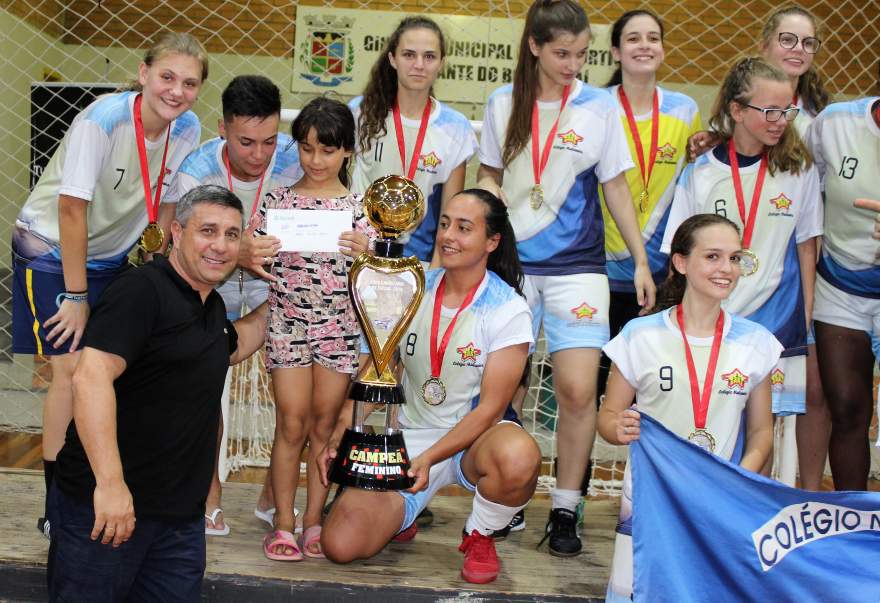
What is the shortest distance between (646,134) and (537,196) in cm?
47

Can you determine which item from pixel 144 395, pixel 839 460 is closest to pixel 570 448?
pixel 839 460

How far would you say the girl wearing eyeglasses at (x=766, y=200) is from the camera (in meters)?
3.15

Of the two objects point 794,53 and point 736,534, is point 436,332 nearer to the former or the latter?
point 736,534

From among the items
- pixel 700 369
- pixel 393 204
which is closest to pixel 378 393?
pixel 393 204

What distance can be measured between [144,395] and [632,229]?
1658 mm

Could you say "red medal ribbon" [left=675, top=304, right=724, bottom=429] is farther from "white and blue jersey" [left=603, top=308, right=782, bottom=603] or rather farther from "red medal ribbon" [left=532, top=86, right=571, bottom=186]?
"red medal ribbon" [left=532, top=86, right=571, bottom=186]

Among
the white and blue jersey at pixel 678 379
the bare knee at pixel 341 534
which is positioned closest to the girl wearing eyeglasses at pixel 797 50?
the white and blue jersey at pixel 678 379

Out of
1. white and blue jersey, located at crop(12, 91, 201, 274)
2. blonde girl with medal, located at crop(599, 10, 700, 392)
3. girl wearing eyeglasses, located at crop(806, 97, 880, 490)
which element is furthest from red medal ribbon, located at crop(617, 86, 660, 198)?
white and blue jersey, located at crop(12, 91, 201, 274)

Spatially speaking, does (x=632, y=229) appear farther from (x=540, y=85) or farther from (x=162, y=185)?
(x=162, y=185)

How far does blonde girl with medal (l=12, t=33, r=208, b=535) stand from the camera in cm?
292

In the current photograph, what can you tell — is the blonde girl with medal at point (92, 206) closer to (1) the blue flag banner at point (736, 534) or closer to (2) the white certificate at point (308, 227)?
(2) the white certificate at point (308, 227)

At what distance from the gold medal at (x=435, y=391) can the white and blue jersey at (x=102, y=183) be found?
1018mm

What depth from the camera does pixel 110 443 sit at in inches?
84.6

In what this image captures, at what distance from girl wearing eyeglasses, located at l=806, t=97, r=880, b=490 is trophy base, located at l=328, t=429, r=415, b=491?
1.67 meters
